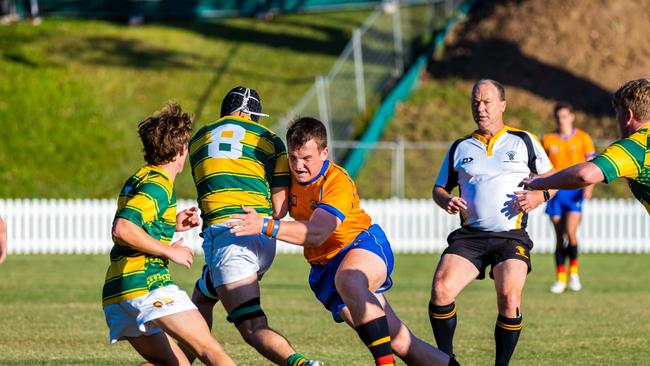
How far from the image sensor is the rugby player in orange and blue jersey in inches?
273

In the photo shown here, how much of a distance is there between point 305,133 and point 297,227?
0.64 metres

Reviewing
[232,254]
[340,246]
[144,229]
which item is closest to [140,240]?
[144,229]

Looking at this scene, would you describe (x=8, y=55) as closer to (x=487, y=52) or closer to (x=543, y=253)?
(x=487, y=52)

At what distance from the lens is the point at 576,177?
6.72 metres

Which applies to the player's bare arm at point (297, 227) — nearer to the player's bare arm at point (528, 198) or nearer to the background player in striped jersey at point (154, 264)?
the background player in striped jersey at point (154, 264)

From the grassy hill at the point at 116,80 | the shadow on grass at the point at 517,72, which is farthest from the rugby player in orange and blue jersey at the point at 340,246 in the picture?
the shadow on grass at the point at 517,72

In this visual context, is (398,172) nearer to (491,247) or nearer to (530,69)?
(530,69)

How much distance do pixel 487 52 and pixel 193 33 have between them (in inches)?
436

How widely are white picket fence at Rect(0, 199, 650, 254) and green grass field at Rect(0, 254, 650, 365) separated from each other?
426cm

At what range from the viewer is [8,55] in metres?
34.1

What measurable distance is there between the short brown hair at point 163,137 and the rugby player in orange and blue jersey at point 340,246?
1.99 ft

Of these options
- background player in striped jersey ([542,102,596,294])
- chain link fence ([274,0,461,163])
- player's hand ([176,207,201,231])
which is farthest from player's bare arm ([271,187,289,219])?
chain link fence ([274,0,461,163])

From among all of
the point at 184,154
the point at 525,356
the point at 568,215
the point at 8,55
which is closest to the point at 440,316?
the point at 525,356

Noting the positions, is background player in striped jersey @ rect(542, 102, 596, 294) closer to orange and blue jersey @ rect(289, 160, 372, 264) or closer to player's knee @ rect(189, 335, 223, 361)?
orange and blue jersey @ rect(289, 160, 372, 264)
